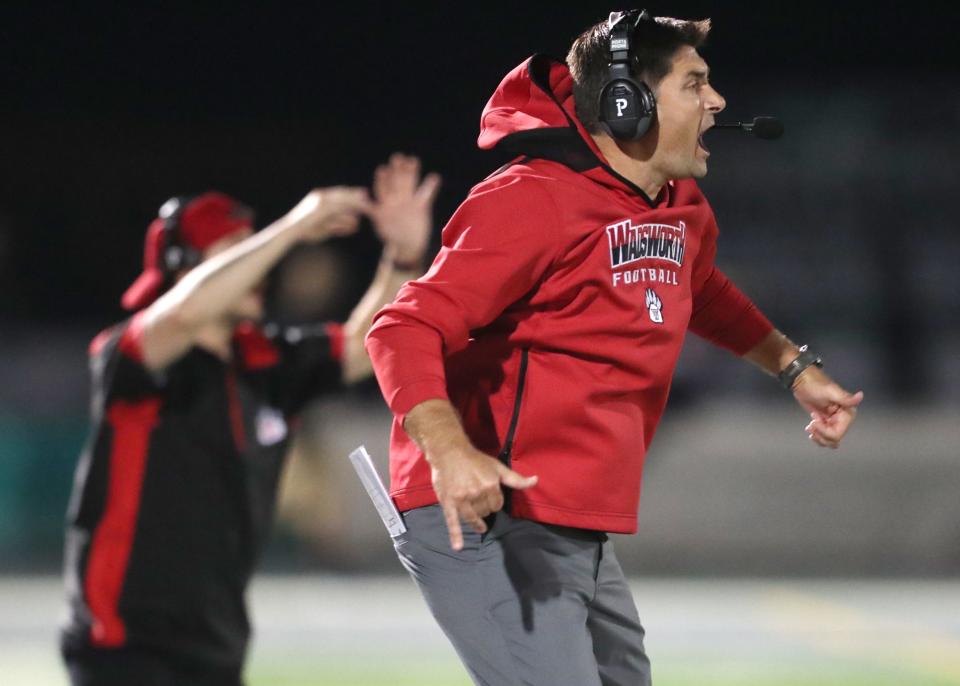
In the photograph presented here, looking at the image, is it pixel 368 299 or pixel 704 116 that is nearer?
pixel 704 116

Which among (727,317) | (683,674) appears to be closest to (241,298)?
(727,317)

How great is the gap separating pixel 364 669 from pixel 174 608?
4063 millimetres

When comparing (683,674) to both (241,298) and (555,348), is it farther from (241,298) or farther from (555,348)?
(555,348)

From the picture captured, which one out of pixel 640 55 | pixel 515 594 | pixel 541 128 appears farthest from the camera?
pixel 640 55

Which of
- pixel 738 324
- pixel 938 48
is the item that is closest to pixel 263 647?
pixel 738 324

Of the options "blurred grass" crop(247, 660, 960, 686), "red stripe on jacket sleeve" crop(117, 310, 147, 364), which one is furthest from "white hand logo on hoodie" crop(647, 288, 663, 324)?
"blurred grass" crop(247, 660, 960, 686)

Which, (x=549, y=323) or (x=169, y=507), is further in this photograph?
(x=169, y=507)

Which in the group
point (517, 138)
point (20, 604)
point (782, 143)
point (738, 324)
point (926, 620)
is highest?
point (782, 143)

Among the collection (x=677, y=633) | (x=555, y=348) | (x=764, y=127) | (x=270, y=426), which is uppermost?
(x=764, y=127)

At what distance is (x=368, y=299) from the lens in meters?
4.79

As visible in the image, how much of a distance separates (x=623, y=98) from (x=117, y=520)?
1.89 m

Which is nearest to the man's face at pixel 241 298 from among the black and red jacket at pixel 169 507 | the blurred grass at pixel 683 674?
the black and red jacket at pixel 169 507

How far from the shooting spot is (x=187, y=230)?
184 inches

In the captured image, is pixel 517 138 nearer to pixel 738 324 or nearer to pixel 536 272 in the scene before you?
pixel 536 272
